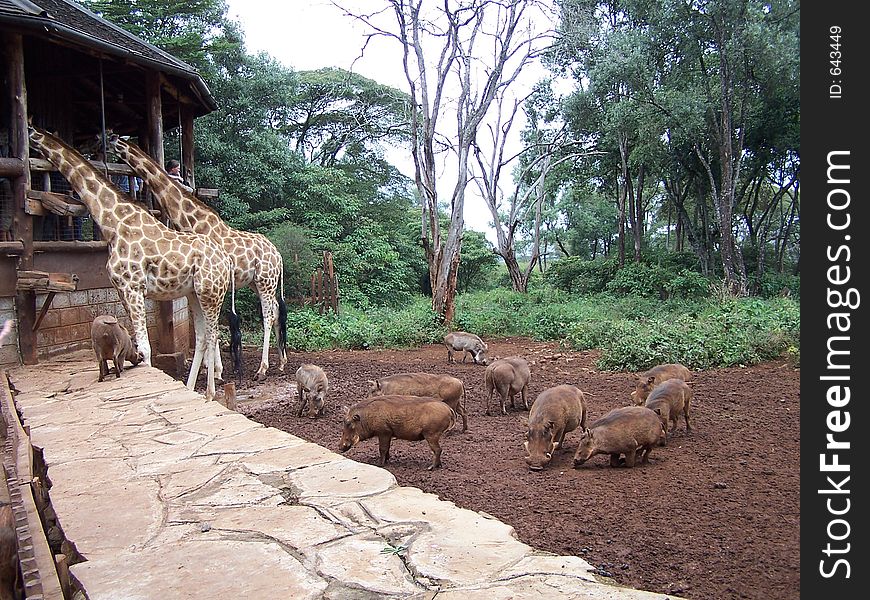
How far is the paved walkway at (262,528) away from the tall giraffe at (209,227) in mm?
6215

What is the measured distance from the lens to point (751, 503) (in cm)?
483

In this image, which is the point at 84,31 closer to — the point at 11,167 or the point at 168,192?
the point at 11,167

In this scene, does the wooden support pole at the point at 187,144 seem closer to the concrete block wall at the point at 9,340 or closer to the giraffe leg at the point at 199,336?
the giraffe leg at the point at 199,336

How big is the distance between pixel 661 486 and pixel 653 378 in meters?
3.12

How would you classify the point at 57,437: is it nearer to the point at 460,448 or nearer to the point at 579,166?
the point at 460,448

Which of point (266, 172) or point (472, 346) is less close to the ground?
point (266, 172)

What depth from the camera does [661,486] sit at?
5285 mm

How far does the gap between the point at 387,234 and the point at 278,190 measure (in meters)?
5.34

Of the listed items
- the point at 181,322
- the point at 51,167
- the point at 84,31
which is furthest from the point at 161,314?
the point at 84,31

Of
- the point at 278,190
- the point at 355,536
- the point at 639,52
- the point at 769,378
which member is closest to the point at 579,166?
the point at 639,52

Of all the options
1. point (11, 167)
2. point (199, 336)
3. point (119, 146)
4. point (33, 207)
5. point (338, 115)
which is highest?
point (338, 115)

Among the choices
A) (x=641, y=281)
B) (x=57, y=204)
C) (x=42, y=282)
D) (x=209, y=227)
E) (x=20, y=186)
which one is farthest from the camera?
(x=641, y=281)

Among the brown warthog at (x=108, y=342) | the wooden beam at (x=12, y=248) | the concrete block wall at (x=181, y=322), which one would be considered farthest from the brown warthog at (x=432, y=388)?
the concrete block wall at (x=181, y=322)
